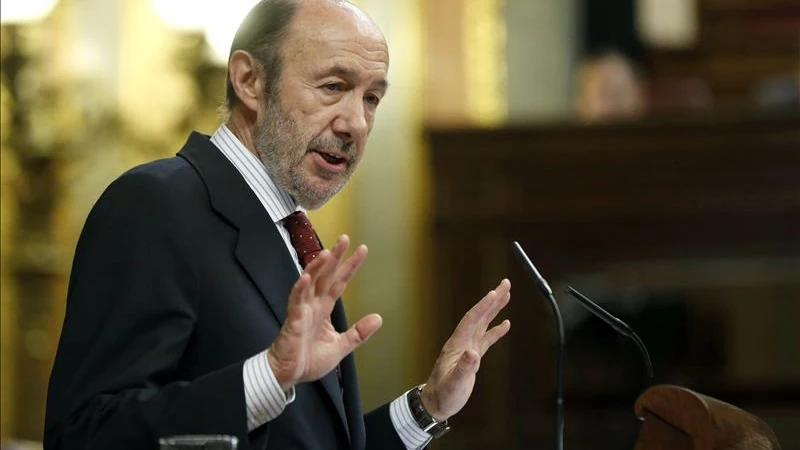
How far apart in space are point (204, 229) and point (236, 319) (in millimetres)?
158

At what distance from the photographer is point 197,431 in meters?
2.12

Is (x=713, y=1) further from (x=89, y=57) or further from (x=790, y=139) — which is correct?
(x=89, y=57)

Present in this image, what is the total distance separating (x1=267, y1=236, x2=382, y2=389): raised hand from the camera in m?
2.05

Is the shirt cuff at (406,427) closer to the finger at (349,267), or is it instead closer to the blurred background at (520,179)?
the finger at (349,267)

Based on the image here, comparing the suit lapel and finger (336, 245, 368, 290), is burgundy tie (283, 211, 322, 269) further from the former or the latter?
finger (336, 245, 368, 290)

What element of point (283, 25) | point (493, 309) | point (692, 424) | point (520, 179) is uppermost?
point (283, 25)

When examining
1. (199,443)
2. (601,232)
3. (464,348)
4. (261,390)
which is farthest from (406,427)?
(601,232)

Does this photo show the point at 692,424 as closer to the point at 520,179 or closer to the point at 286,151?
the point at 286,151

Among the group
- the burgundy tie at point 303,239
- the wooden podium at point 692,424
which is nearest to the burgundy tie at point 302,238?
the burgundy tie at point 303,239

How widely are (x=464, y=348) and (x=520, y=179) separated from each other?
4.93m

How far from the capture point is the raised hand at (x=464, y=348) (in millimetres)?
2533

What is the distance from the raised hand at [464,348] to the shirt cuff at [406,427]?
3.4 inches

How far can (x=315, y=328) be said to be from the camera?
2072 millimetres

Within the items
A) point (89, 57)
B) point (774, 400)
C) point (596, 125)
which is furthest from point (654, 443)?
point (89, 57)
